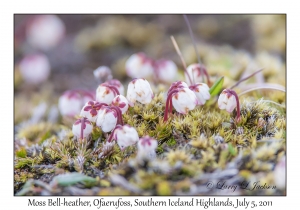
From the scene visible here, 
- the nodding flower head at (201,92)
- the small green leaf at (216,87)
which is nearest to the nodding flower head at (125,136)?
the nodding flower head at (201,92)

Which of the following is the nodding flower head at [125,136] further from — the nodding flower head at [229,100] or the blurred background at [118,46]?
the blurred background at [118,46]

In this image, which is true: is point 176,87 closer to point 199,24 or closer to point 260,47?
point 260,47

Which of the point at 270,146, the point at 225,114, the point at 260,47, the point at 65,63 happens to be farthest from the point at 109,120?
the point at 260,47

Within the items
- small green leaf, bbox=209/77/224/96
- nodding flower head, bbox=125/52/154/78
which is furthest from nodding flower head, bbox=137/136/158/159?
nodding flower head, bbox=125/52/154/78

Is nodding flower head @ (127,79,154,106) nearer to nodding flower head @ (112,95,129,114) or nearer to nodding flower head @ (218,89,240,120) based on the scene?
nodding flower head @ (112,95,129,114)

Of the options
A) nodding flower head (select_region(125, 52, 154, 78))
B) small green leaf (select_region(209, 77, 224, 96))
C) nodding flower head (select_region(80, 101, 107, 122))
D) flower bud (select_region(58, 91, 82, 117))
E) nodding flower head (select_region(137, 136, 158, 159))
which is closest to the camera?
nodding flower head (select_region(137, 136, 158, 159))
